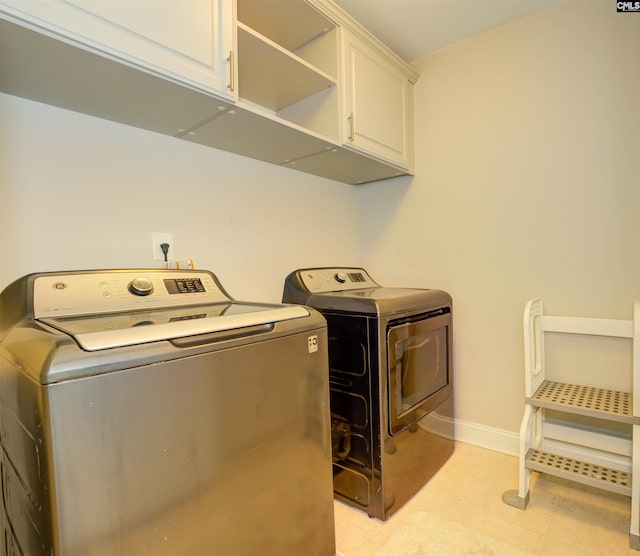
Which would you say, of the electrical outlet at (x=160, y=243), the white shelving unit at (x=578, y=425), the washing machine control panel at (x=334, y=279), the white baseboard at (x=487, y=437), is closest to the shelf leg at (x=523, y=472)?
the white shelving unit at (x=578, y=425)

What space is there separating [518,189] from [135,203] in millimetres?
1845

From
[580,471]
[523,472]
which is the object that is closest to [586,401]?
[580,471]

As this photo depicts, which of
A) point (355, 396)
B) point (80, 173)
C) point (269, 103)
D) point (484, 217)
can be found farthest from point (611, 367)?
point (80, 173)

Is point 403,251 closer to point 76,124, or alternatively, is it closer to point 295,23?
point 295,23

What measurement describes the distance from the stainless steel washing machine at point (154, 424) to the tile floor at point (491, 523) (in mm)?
314

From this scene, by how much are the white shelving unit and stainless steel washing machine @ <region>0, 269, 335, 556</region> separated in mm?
1001

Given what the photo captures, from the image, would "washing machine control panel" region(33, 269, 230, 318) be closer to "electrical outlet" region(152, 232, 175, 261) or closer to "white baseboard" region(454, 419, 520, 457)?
"electrical outlet" region(152, 232, 175, 261)

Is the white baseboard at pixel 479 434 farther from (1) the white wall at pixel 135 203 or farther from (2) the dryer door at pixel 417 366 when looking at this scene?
(1) the white wall at pixel 135 203

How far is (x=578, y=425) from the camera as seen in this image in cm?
173

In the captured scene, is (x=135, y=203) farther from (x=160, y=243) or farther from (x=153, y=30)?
(x=153, y=30)

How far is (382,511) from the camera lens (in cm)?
142

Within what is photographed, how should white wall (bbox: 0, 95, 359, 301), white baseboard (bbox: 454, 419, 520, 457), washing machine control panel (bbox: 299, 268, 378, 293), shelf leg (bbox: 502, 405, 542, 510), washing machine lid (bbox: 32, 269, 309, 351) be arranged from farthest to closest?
white baseboard (bbox: 454, 419, 520, 457), washing machine control panel (bbox: 299, 268, 378, 293), shelf leg (bbox: 502, 405, 542, 510), white wall (bbox: 0, 95, 359, 301), washing machine lid (bbox: 32, 269, 309, 351)

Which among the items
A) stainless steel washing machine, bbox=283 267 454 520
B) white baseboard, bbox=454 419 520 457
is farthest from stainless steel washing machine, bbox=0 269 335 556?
white baseboard, bbox=454 419 520 457

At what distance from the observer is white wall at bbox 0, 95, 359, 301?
3.73 ft
